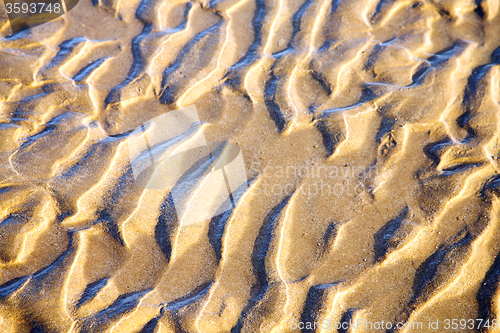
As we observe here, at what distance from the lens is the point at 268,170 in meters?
2.08

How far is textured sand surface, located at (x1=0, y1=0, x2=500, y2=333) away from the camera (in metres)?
1.69

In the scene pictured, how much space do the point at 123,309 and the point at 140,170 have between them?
32.5 inches

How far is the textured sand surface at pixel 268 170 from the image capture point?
1.69 m

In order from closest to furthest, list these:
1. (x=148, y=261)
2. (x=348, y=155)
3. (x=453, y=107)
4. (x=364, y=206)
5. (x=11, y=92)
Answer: (x=148, y=261)
(x=364, y=206)
(x=348, y=155)
(x=453, y=107)
(x=11, y=92)

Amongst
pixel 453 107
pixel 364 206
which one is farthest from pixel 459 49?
pixel 364 206

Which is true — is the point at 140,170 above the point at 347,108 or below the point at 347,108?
below

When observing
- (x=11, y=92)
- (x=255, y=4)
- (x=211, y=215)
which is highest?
(x=255, y=4)

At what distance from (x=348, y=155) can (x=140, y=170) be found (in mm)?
1392

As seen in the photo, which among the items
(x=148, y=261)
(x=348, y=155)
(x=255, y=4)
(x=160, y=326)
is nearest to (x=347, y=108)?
(x=348, y=155)

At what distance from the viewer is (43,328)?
64.2 inches

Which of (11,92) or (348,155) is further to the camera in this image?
(11,92)

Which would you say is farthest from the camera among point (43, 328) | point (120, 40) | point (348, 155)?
point (120, 40)

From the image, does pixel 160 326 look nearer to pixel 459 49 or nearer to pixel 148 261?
pixel 148 261

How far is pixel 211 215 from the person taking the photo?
1.92 m
